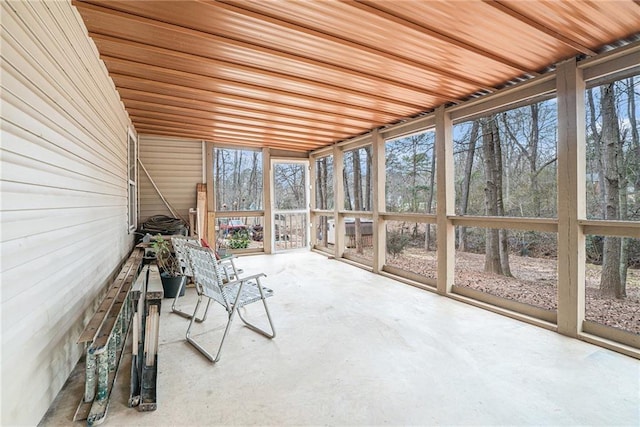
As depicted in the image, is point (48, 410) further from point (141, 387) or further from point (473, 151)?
point (473, 151)

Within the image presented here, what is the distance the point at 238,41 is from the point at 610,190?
407cm

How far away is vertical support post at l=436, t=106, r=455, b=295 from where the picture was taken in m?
3.99

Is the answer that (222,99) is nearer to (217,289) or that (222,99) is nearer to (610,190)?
(217,289)

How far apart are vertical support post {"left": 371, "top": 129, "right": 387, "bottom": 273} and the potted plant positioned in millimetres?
3181

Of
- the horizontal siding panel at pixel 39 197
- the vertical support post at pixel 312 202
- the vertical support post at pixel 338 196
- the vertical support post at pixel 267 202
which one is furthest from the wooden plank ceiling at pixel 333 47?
the vertical support post at pixel 312 202

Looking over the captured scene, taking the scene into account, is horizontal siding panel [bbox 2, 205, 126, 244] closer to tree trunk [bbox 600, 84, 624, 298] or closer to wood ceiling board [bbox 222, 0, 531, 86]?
wood ceiling board [bbox 222, 0, 531, 86]

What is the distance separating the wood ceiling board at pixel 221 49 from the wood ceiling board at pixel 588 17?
135 centimetres

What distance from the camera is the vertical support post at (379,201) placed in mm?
5246

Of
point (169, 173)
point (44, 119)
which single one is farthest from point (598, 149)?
point (169, 173)

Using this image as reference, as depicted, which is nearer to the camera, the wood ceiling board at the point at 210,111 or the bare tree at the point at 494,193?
the wood ceiling board at the point at 210,111

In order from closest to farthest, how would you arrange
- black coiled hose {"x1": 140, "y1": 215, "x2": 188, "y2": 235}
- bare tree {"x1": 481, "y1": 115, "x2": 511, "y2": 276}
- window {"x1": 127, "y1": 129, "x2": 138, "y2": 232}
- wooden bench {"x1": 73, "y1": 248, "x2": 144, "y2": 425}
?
wooden bench {"x1": 73, "y1": 248, "x2": 144, "y2": 425}
window {"x1": 127, "y1": 129, "x2": 138, "y2": 232}
bare tree {"x1": 481, "y1": 115, "x2": 511, "y2": 276}
black coiled hose {"x1": 140, "y1": 215, "x2": 188, "y2": 235}

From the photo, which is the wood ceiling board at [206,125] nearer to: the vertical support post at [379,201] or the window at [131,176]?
the window at [131,176]

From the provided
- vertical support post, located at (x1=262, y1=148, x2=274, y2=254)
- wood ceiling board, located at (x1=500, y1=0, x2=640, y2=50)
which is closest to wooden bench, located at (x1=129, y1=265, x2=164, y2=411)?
wood ceiling board, located at (x1=500, y1=0, x2=640, y2=50)

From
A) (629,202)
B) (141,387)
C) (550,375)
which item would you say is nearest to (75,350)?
(141,387)
